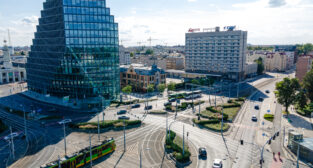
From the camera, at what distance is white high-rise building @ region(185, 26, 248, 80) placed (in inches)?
6152

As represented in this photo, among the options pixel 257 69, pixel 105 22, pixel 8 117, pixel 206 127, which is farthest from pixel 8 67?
pixel 257 69

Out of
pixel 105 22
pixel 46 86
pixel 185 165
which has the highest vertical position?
pixel 105 22

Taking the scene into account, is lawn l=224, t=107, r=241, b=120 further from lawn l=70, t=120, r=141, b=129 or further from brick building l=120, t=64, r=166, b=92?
brick building l=120, t=64, r=166, b=92

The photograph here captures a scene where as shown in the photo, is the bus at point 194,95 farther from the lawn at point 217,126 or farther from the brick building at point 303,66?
the brick building at point 303,66

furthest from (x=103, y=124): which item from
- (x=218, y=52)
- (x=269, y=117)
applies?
(x=218, y=52)

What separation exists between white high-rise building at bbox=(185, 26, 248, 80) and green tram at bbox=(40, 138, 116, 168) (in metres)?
129

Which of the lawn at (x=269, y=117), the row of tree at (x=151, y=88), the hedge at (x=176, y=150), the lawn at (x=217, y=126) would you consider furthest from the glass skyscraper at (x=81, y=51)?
the lawn at (x=269, y=117)

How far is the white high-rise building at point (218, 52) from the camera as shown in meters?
156

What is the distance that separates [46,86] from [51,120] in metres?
39.4

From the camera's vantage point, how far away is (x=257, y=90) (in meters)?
131

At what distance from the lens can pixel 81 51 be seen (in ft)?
320

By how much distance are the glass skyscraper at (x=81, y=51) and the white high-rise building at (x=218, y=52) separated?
87.5 metres

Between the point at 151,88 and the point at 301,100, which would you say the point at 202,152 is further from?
the point at 151,88

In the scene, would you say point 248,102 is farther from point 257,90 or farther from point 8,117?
point 8,117
